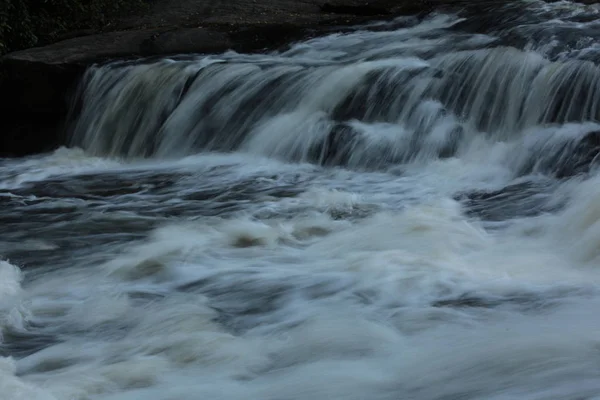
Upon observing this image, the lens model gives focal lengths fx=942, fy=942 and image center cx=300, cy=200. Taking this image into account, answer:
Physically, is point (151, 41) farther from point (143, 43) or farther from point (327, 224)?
point (327, 224)

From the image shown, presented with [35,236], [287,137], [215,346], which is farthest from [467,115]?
[215,346]

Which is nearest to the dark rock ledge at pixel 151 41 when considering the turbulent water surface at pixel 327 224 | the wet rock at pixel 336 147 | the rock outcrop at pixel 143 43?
the rock outcrop at pixel 143 43

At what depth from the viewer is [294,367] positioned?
12.7ft

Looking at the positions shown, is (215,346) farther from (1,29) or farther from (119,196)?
(1,29)

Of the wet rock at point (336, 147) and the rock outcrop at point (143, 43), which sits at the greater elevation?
the rock outcrop at point (143, 43)

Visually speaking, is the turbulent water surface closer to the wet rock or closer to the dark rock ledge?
the wet rock

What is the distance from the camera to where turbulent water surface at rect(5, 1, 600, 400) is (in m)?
3.85

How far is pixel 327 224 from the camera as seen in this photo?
18.5 ft

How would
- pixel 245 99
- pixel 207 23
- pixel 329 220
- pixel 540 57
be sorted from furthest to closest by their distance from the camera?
pixel 207 23
pixel 245 99
pixel 540 57
pixel 329 220

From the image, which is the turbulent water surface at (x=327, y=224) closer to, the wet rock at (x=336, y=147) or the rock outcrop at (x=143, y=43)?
the wet rock at (x=336, y=147)

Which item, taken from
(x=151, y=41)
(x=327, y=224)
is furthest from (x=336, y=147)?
(x=151, y=41)

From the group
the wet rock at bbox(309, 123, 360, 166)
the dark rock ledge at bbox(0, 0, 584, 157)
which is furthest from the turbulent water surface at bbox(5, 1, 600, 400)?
the dark rock ledge at bbox(0, 0, 584, 157)

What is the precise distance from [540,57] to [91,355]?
15.4 feet

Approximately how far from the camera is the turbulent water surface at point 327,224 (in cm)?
385
